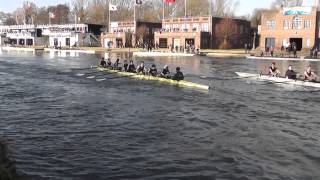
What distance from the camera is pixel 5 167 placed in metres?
14.6

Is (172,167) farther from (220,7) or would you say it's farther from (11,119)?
(220,7)

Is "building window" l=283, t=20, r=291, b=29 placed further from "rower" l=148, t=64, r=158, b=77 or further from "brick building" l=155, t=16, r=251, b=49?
"rower" l=148, t=64, r=158, b=77

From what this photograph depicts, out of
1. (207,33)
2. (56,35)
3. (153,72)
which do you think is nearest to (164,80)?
(153,72)

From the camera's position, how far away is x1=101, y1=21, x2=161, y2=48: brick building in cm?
11794

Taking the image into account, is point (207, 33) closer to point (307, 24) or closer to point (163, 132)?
point (307, 24)

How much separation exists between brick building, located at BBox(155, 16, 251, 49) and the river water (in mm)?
63969

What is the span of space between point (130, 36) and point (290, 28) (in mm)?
46834

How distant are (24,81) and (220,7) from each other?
114583 mm

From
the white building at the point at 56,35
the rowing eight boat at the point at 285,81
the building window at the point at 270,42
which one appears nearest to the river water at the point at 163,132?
the rowing eight boat at the point at 285,81

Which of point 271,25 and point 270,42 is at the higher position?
point 271,25

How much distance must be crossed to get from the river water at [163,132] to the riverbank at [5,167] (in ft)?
1.05

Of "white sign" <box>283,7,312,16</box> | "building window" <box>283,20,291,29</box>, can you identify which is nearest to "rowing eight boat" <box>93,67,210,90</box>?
"white sign" <box>283,7,312,16</box>

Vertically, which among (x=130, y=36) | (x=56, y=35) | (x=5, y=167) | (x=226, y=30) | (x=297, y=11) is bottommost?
(x=5, y=167)

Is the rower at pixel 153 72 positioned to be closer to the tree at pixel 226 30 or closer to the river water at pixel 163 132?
the river water at pixel 163 132
